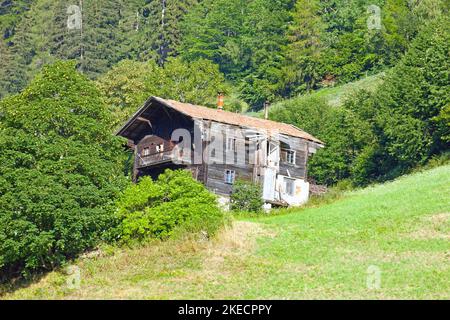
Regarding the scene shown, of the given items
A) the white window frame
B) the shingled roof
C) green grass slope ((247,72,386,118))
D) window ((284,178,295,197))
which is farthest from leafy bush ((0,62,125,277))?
green grass slope ((247,72,386,118))

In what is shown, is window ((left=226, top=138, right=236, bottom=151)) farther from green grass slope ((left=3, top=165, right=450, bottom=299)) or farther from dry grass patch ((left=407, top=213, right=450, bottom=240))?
dry grass patch ((left=407, top=213, right=450, bottom=240))

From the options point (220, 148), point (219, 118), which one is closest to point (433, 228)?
point (220, 148)

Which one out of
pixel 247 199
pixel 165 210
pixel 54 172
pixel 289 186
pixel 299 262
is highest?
pixel 289 186

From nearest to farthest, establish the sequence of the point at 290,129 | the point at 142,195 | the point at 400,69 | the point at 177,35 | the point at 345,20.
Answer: the point at 142,195
the point at 290,129
the point at 400,69
the point at 345,20
the point at 177,35

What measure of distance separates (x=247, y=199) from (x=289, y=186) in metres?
7.02

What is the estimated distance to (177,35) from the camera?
135500 millimetres

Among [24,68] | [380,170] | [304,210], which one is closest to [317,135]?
[380,170]

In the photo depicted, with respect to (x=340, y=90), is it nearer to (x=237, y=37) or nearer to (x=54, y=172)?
(x=237, y=37)

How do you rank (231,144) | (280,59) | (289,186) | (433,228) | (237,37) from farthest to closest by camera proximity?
(237,37) < (280,59) < (289,186) < (231,144) < (433,228)

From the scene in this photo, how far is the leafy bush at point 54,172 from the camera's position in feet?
135

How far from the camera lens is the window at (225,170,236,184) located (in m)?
60.2

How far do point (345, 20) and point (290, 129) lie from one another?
5964 centimetres

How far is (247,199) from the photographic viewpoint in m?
56.9
